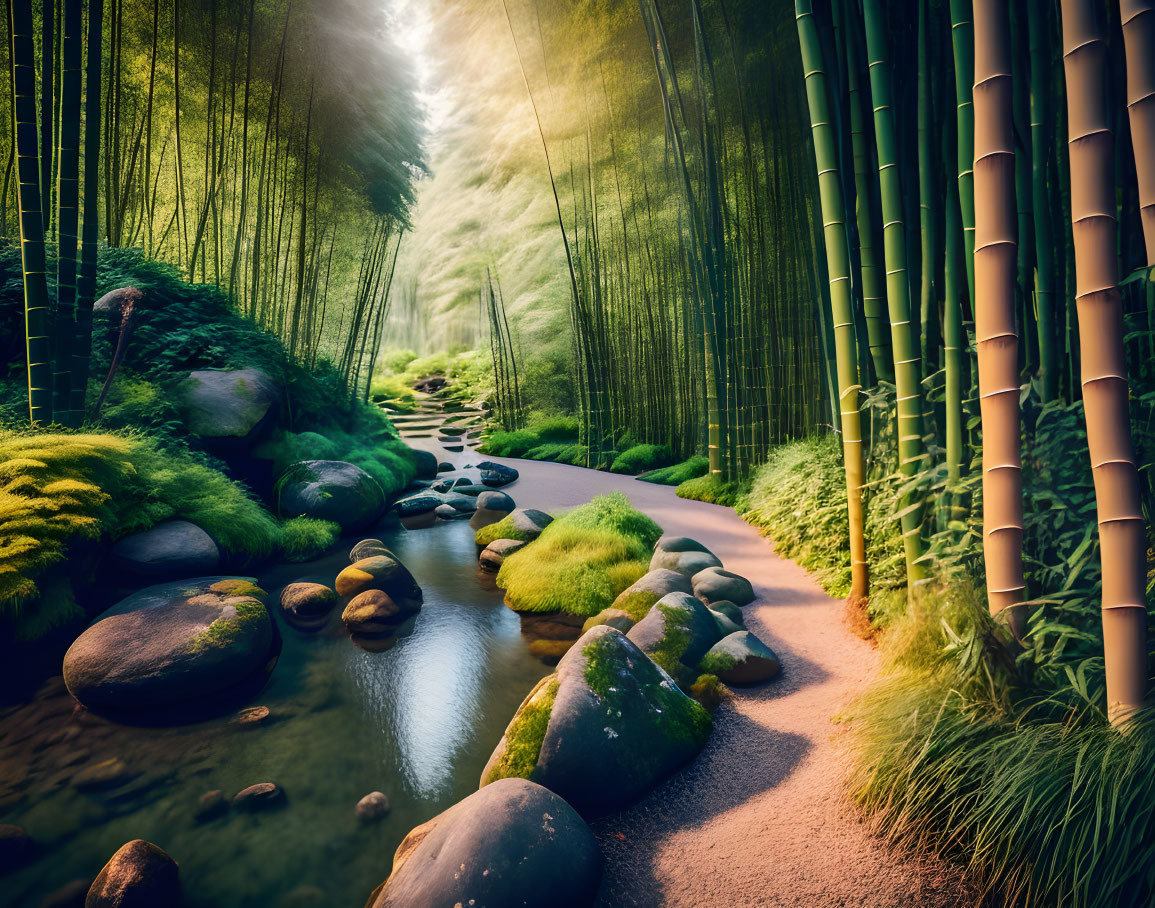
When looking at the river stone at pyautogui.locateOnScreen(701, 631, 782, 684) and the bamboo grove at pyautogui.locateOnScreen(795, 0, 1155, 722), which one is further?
the river stone at pyautogui.locateOnScreen(701, 631, 782, 684)

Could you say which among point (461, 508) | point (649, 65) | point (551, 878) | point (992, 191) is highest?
point (649, 65)

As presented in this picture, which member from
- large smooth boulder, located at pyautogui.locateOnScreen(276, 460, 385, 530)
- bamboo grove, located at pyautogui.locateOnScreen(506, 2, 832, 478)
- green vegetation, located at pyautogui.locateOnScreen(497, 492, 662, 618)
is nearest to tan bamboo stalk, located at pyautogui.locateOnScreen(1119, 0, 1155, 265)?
bamboo grove, located at pyautogui.locateOnScreen(506, 2, 832, 478)

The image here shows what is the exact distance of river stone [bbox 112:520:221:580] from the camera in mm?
3209

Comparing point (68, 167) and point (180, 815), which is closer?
point (180, 815)

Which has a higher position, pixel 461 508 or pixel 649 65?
pixel 649 65

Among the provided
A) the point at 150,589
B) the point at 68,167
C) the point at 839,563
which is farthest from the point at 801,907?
the point at 68,167

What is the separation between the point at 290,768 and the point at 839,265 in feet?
8.45

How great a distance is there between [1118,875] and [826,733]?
2.73ft

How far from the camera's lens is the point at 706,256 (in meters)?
4.40

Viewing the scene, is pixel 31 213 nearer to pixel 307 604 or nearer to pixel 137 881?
pixel 307 604

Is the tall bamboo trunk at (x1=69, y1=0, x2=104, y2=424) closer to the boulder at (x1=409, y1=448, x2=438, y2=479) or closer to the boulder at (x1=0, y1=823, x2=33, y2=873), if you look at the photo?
the boulder at (x1=0, y1=823, x2=33, y2=873)

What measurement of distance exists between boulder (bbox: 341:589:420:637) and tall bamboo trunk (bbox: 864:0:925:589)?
2.49 m

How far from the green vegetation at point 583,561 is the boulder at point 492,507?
144 centimetres

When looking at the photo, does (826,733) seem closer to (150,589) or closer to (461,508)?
(150,589)
